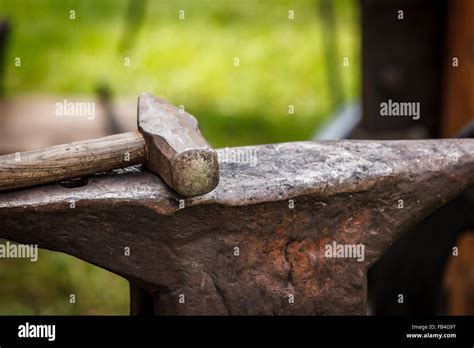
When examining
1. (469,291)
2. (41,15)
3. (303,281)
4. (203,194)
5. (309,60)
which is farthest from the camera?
(41,15)

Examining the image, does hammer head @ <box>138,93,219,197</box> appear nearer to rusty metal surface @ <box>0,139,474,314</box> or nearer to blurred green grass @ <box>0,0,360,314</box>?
rusty metal surface @ <box>0,139,474,314</box>

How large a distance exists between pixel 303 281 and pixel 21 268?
323cm

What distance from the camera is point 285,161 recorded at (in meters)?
2.88

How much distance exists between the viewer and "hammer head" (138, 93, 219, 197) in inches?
101

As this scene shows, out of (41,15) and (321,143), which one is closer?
(321,143)

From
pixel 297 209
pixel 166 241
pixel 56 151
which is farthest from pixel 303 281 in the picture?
pixel 56 151

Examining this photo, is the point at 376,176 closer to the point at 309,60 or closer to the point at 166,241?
the point at 166,241

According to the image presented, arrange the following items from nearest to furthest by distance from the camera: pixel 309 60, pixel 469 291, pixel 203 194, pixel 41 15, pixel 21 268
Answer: pixel 203 194 → pixel 469 291 → pixel 21 268 → pixel 309 60 → pixel 41 15
